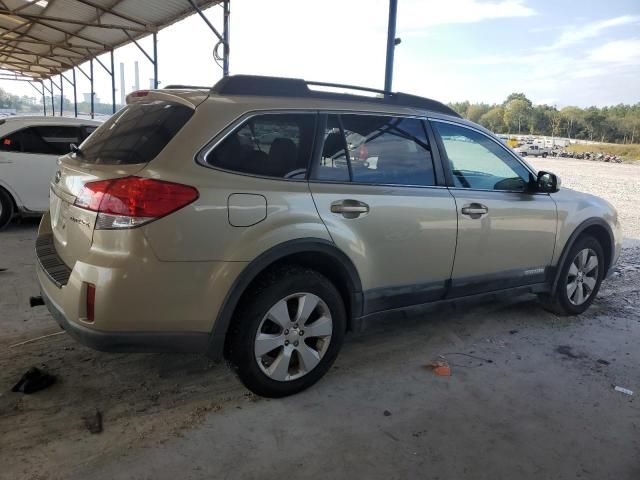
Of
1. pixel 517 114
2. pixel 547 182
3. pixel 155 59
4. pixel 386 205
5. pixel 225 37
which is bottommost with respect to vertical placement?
pixel 386 205

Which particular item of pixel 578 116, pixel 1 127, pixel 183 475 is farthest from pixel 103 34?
pixel 578 116

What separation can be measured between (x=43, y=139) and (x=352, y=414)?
6.51 m

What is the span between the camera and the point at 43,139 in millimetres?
7281

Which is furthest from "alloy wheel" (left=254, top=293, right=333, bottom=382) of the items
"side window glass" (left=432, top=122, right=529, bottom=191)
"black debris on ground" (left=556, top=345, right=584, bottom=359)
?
"black debris on ground" (left=556, top=345, right=584, bottom=359)

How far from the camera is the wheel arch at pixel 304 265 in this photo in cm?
267

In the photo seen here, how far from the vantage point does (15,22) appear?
16297mm

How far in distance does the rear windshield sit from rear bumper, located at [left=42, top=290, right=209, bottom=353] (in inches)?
33.6

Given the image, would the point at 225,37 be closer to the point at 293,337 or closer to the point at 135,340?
the point at 293,337

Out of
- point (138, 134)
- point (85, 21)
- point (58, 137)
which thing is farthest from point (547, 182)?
point (85, 21)

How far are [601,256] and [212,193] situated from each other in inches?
153

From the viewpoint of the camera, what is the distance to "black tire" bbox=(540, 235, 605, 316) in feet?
14.7

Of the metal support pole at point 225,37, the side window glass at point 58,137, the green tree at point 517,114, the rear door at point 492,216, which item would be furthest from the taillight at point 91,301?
the green tree at point 517,114

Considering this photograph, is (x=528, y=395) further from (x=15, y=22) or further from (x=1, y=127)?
(x=15, y=22)

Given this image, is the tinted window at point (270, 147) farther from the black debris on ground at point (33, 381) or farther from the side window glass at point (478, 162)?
the black debris on ground at point (33, 381)
